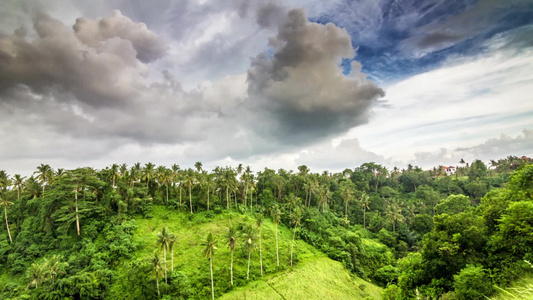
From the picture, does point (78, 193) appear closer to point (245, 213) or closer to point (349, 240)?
point (245, 213)

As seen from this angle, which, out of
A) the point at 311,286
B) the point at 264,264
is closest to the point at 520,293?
the point at 311,286

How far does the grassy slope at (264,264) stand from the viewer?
43.0 meters

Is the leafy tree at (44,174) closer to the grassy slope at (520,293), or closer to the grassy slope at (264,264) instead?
the grassy slope at (264,264)

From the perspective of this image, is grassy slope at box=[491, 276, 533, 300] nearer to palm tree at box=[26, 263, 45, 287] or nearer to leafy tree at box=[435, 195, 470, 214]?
palm tree at box=[26, 263, 45, 287]

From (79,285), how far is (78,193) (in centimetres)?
2799

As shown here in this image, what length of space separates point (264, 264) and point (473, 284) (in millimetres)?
38924

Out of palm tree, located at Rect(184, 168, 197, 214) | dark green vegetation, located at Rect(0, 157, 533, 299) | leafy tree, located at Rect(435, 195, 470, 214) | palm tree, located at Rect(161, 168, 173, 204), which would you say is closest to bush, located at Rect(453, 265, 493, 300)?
dark green vegetation, located at Rect(0, 157, 533, 299)

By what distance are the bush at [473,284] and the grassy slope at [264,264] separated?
2638 centimetres

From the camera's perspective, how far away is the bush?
18828mm

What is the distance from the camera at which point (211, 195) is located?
7550cm

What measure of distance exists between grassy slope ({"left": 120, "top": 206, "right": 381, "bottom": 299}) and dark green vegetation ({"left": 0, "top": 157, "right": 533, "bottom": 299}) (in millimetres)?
300

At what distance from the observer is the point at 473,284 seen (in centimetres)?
1919

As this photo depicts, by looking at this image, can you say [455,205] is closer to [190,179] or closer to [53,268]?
[190,179]

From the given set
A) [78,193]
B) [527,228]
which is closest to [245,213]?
[78,193]
